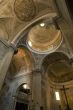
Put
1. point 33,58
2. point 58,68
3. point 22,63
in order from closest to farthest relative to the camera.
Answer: point 33,58 → point 22,63 → point 58,68

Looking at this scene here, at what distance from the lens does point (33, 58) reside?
1116 centimetres

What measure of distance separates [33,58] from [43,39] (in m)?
2.61

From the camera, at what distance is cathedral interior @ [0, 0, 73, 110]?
6.52 metres

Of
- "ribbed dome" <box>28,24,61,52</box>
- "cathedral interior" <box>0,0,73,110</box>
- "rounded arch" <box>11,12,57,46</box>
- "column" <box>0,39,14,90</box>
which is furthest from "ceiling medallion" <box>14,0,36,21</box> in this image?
"ribbed dome" <box>28,24,61,52</box>

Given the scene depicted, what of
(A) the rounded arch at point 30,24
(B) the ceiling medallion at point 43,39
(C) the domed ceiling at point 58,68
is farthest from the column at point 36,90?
(A) the rounded arch at point 30,24

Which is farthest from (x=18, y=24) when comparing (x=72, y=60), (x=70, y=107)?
(x=70, y=107)

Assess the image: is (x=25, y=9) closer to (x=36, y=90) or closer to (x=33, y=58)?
(x=33, y=58)

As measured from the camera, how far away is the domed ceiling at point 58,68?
11125 mm

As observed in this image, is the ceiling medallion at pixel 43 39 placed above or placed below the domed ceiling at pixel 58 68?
above

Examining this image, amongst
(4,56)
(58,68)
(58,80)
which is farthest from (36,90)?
(58,80)

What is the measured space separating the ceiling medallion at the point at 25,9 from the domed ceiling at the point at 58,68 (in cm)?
519

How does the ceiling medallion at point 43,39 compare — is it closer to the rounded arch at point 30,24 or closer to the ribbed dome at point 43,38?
the ribbed dome at point 43,38

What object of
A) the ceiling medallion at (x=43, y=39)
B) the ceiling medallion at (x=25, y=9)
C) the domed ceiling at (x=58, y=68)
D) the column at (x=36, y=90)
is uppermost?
the ceiling medallion at (x=43, y=39)

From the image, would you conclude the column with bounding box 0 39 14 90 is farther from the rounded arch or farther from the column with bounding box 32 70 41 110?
the column with bounding box 32 70 41 110
